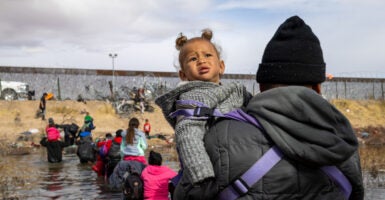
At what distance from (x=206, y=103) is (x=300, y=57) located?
46cm

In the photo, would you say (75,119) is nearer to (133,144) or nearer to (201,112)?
(133,144)

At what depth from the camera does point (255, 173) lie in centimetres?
229

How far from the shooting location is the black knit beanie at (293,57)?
250 centimetres

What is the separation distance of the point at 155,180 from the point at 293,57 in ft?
19.1

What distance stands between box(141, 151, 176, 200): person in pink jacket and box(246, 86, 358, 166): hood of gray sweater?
5799 millimetres

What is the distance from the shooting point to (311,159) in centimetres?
229

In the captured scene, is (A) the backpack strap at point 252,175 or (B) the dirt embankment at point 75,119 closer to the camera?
(A) the backpack strap at point 252,175

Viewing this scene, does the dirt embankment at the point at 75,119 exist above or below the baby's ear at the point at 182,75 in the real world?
below

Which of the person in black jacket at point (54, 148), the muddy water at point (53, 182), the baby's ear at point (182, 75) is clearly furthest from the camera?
the person in black jacket at point (54, 148)

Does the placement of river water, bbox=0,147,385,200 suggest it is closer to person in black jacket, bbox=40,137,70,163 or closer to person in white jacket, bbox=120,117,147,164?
person in black jacket, bbox=40,137,70,163

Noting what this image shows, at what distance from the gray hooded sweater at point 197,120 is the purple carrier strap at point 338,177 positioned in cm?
47

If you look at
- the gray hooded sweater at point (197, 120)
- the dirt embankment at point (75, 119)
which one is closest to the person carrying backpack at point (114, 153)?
the gray hooded sweater at point (197, 120)

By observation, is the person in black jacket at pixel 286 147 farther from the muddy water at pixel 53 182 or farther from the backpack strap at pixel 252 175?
the muddy water at pixel 53 182

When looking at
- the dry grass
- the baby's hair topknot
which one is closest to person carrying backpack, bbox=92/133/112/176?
the baby's hair topknot
